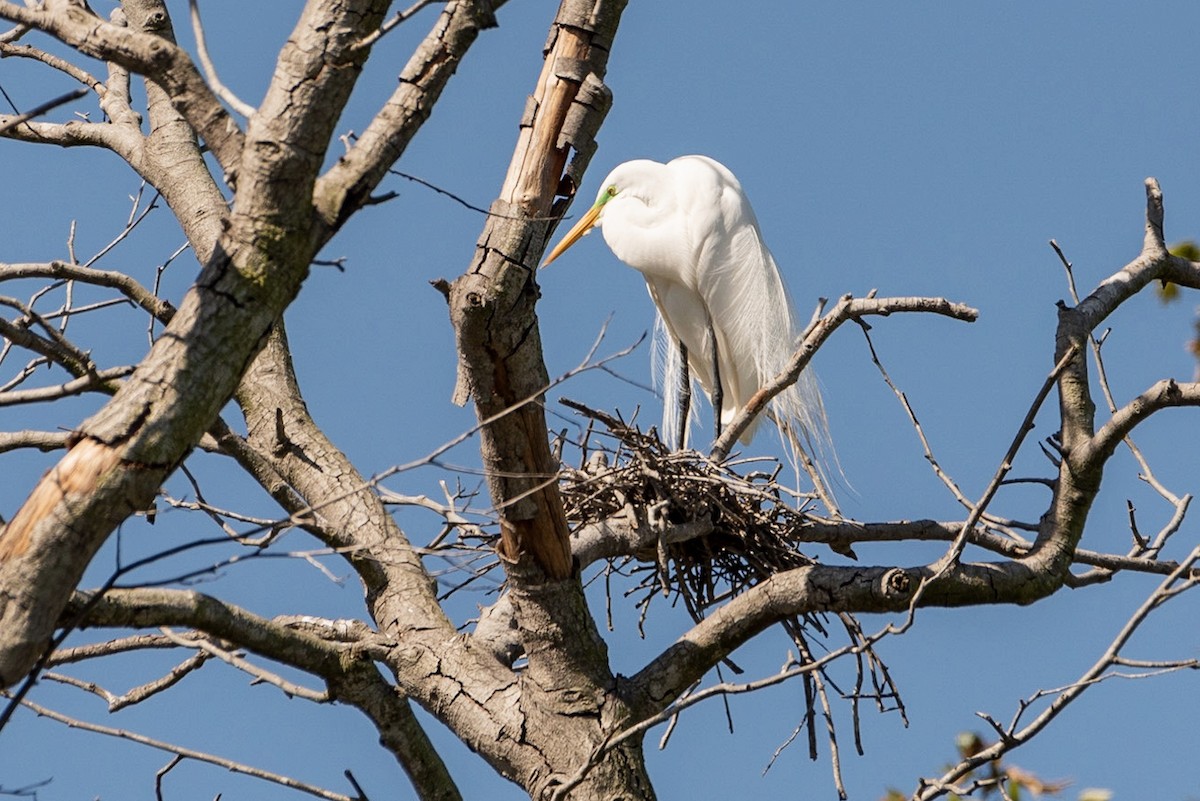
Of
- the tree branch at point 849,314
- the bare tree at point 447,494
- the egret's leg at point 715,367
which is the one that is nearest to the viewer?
the bare tree at point 447,494

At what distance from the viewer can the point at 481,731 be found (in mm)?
3250

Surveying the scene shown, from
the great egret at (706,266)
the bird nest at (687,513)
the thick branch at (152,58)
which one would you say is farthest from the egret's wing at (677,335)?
the thick branch at (152,58)

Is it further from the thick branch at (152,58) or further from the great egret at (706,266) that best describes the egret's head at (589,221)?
the thick branch at (152,58)

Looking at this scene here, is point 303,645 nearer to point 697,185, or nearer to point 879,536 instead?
point 879,536

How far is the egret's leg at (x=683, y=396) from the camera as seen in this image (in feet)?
21.0

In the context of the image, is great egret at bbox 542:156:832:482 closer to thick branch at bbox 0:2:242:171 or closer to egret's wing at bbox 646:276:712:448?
egret's wing at bbox 646:276:712:448

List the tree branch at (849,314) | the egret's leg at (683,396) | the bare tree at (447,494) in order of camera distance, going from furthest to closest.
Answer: the egret's leg at (683,396)
the tree branch at (849,314)
the bare tree at (447,494)

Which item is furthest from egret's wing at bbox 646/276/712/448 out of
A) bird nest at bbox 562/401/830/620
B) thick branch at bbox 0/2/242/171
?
thick branch at bbox 0/2/242/171

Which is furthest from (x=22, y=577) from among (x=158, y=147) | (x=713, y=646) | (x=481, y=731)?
(x=158, y=147)

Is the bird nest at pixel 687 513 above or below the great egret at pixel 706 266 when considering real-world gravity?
below

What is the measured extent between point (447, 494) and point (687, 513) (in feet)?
2.42

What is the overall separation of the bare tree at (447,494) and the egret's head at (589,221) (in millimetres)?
2449

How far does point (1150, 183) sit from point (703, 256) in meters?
3.03

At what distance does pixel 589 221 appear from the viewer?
677 cm
